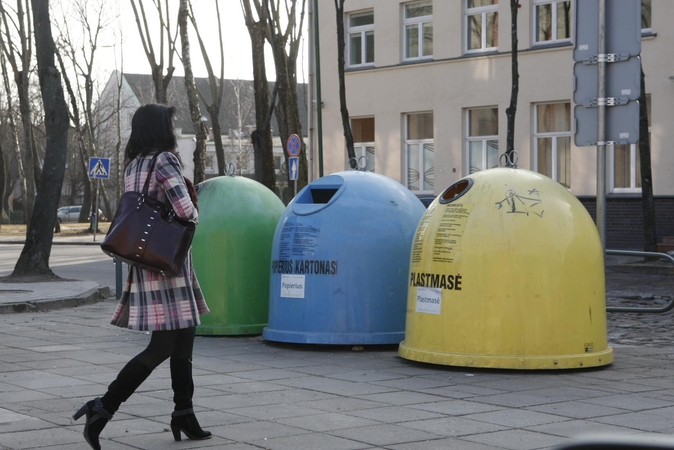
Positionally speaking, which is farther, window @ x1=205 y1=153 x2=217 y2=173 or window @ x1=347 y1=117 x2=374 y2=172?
window @ x1=205 y1=153 x2=217 y2=173

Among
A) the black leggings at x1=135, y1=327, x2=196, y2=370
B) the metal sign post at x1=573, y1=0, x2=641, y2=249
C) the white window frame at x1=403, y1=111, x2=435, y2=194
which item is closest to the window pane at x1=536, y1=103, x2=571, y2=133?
the white window frame at x1=403, y1=111, x2=435, y2=194

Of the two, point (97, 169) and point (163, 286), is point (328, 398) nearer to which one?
point (163, 286)

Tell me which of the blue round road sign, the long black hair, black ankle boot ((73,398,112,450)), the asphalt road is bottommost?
the asphalt road

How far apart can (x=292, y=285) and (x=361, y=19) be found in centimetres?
2397

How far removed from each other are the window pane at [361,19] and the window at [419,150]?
3.25 metres

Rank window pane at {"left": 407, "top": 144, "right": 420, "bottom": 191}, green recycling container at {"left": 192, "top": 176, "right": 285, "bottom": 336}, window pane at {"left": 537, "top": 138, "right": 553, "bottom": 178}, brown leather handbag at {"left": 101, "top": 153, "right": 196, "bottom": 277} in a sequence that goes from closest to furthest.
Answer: brown leather handbag at {"left": 101, "top": 153, "right": 196, "bottom": 277}
green recycling container at {"left": 192, "top": 176, "right": 285, "bottom": 336}
window pane at {"left": 537, "top": 138, "right": 553, "bottom": 178}
window pane at {"left": 407, "top": 144, "right": 420, "bottom": 191}

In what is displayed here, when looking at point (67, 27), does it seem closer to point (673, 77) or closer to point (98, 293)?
point (673, 77)

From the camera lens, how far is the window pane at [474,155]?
29.0 meters

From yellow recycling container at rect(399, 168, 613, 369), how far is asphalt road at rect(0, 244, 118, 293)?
31.9 ft

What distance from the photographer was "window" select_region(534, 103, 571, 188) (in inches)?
1061

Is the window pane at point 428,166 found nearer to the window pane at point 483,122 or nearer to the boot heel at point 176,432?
the window pane at point 483,122

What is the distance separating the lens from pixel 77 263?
2486 centimetres

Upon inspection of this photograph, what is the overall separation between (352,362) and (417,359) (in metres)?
0.57

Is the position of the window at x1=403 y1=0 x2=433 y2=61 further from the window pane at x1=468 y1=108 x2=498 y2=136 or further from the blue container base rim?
the blue container base rim
